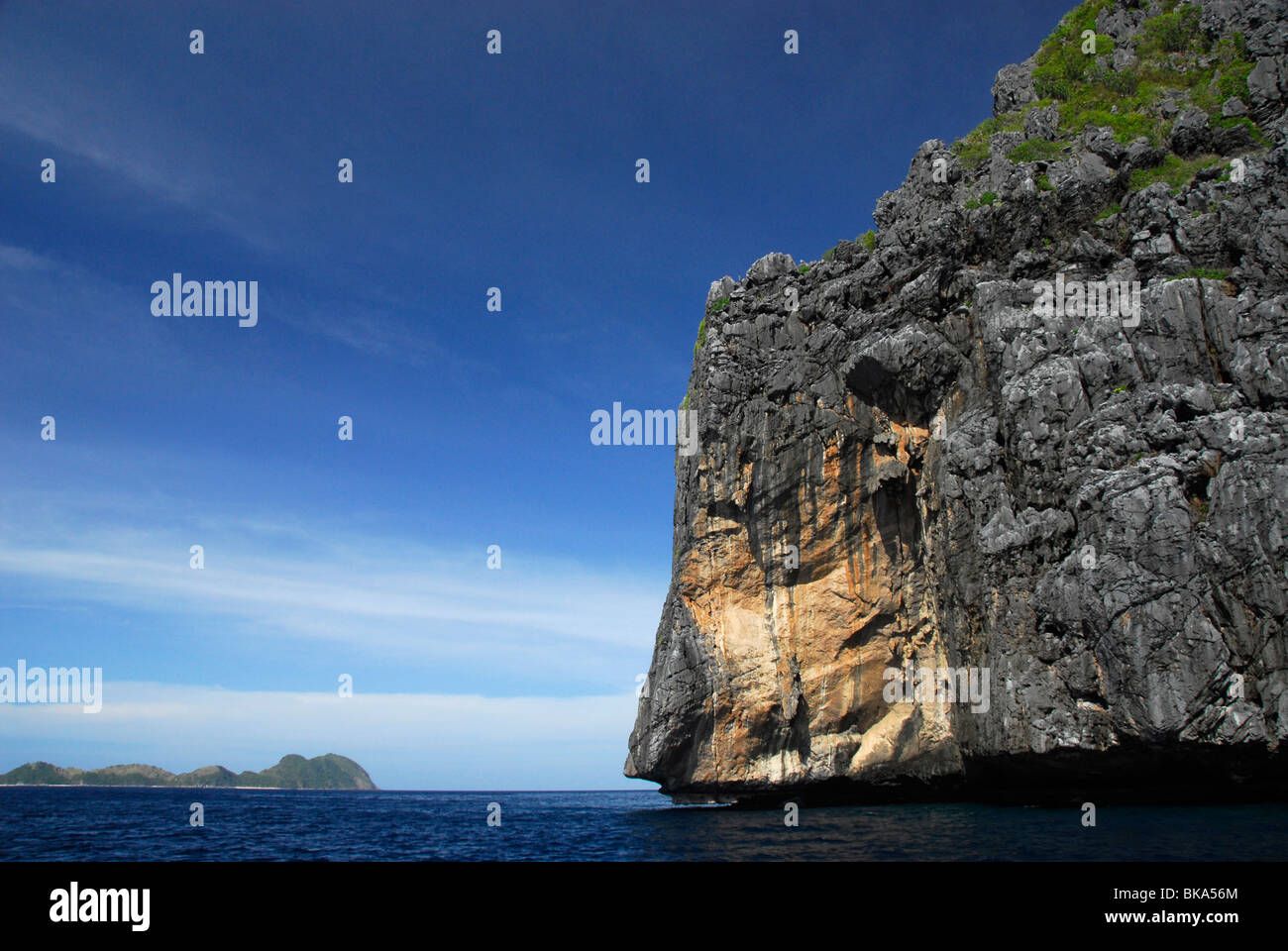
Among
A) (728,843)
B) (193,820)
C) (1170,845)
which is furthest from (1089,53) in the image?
(193,820)

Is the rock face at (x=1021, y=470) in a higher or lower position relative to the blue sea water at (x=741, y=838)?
higher

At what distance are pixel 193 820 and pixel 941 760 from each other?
50.2m

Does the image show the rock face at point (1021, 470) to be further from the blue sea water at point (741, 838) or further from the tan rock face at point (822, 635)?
the blue sea water at point (741, 838)

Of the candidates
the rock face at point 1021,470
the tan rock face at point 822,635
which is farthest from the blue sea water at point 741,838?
the tan rock face at point 822,635

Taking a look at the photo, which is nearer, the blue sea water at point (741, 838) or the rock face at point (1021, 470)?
the blue sea water at point (741, 838)

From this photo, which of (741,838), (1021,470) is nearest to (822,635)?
(1021,470)

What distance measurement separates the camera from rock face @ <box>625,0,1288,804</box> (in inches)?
1181

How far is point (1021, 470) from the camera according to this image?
3612 cm

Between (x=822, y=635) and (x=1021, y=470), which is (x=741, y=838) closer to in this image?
(x=822, y=635)

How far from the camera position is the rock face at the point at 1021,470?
30000 mm

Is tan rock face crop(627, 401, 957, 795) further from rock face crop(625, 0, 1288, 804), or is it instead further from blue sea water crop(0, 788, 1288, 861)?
blue sea water crop(0, 788, 1288, 861)

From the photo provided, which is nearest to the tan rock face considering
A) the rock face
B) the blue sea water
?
the rock face

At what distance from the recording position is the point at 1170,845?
2183 centimetres
